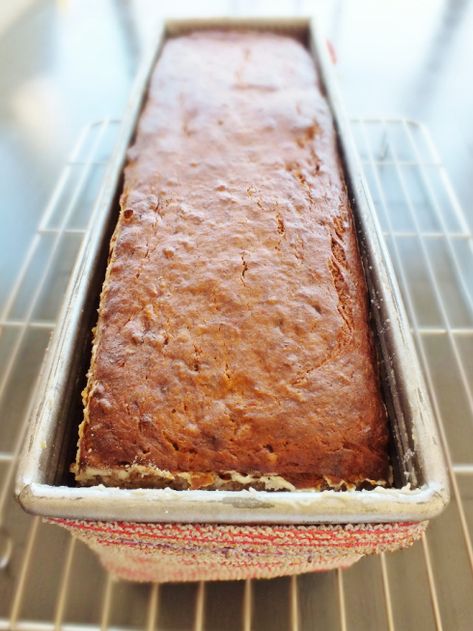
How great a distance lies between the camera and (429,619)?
101 centimetres

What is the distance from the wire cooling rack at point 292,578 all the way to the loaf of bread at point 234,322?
208 millimetres

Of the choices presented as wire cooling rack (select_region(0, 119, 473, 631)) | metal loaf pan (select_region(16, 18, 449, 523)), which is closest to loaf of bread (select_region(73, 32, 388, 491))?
metal loaf pan (select_region(16, 18, 449, 523))

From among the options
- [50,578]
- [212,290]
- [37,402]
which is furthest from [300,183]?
[50,578]

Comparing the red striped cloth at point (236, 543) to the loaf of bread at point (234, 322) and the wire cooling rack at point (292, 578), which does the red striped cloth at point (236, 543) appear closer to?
the loaf of bread at point (234, 322)

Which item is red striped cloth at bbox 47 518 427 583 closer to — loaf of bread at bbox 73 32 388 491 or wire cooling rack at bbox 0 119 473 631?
loaf of bread at bbox 73 32 388 491

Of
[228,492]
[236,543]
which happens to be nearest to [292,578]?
[236,543]

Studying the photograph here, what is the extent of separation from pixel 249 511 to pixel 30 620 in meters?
0.73

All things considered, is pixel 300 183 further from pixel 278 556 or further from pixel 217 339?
pixel 278 556

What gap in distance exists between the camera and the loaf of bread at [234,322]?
69 centimetres

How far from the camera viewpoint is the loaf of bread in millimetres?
694

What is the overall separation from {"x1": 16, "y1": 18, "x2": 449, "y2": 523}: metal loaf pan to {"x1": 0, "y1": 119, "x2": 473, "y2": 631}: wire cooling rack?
245mm

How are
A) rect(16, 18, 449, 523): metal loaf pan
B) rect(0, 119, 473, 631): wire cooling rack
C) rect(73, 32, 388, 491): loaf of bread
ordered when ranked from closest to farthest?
1. rect(16, 18, 449, 523): metal loaf pan
2. rect(73, 32, 388, 491): loaf of bread
3. rect(0, 119, 473, 631): wire cooling rack

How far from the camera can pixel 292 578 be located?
1.06 metres

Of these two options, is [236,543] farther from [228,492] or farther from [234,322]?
[234,322]
